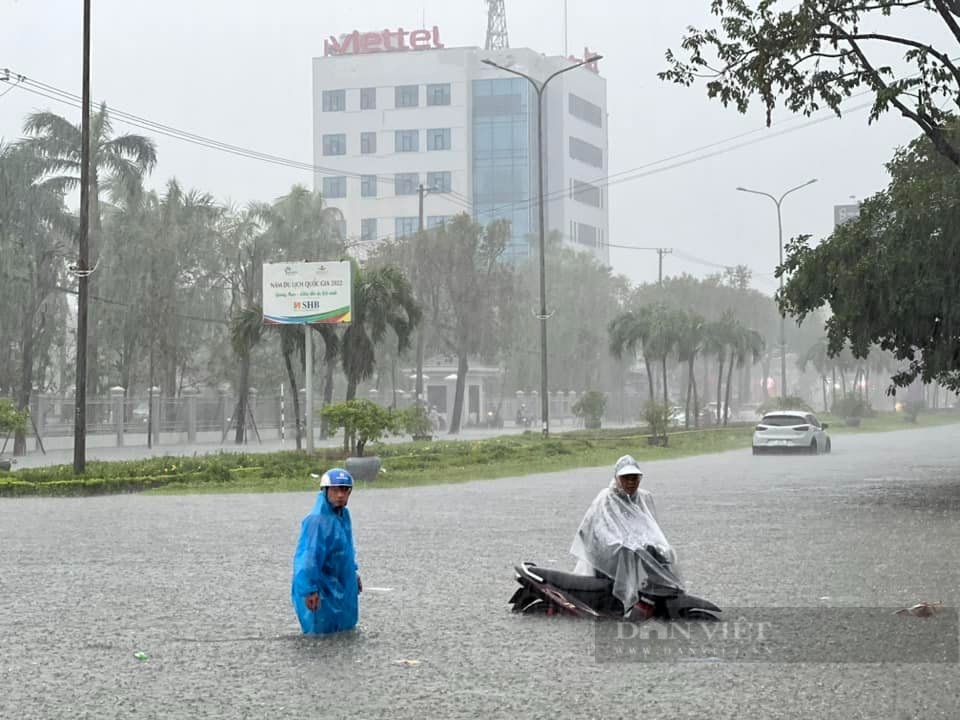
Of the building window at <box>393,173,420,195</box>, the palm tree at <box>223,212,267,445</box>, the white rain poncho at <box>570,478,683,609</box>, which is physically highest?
the building window at <box>393,173,420,195</box>

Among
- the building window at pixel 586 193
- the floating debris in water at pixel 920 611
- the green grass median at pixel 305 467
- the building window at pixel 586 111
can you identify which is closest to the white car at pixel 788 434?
the green grass median at pixel 305 467

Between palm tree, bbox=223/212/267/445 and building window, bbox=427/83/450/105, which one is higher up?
building window, bbox=427/83/450/105

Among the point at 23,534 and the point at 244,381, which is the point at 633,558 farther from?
the point at 244,381

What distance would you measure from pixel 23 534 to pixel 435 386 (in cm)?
6830

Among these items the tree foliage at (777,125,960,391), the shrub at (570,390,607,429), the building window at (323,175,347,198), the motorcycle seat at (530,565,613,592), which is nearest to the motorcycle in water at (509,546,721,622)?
the motorcycle seat at (530,565,613,592)

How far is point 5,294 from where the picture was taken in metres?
48.2

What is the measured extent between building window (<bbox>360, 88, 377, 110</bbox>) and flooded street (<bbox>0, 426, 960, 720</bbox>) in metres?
114

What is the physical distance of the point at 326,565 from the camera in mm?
9992

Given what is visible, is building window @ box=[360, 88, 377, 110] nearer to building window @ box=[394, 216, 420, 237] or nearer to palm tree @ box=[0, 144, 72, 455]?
building window @ box=[394, 216, 420, 237]

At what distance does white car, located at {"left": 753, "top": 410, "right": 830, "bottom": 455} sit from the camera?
4531 centimetres

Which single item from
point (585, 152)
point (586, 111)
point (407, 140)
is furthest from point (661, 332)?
point (586, 111)

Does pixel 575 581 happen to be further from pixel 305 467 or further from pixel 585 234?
pixel 585 234

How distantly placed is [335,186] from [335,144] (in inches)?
151

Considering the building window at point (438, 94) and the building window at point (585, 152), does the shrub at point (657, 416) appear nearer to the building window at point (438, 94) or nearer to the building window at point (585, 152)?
the building window at point (438, 94)
